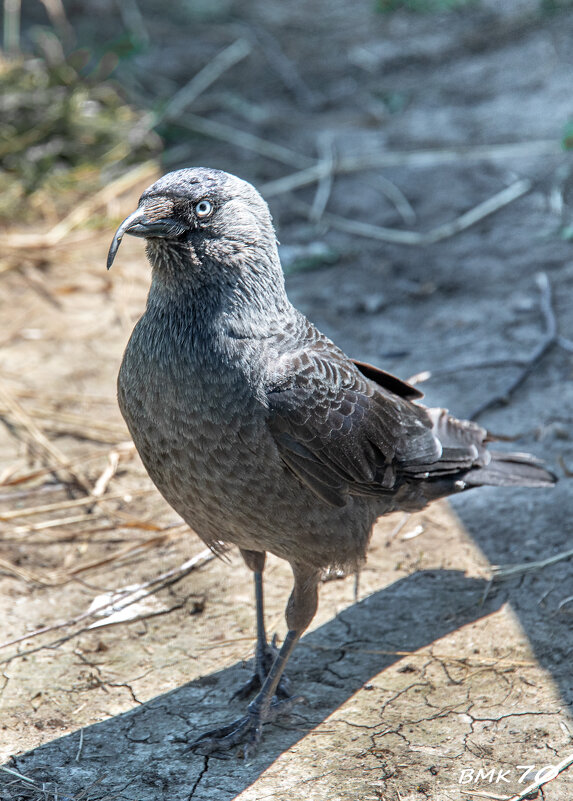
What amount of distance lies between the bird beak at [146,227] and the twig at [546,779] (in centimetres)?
213

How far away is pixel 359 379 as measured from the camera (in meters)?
3.31

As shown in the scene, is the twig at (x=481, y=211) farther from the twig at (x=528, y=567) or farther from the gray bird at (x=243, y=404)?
the gray bird at (x=243, y=404)

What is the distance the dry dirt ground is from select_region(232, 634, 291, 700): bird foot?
2.1 inches

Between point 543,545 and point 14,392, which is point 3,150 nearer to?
point 14,392

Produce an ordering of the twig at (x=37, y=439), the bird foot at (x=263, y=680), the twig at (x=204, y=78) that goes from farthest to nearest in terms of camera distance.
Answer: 1. the twig at (x=204, y=78)
2. the twig at (x=37, y=439)
3. the bird foot at (x=263, y=680)

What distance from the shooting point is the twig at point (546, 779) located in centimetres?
269

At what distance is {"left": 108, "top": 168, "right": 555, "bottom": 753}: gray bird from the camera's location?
2.86 metres

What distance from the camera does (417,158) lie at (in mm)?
7035

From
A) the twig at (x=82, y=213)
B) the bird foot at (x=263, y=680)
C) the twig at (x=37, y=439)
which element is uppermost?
the twig at (x=82, y=213)

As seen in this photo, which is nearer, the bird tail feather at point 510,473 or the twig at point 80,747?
the twig at point 80,747

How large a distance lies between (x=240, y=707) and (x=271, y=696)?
0.23m

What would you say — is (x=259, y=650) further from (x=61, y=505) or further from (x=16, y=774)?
(x=61, y=505)

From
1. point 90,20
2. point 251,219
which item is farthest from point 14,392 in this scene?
point 90,20

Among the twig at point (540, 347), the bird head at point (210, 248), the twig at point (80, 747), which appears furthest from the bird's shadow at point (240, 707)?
the bird head at point (210, 248)
